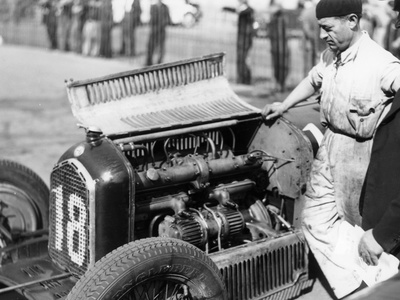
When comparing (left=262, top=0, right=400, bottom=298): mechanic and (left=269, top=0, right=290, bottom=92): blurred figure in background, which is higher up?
(left=262, top=0, right=400, bottom=298): mechanic

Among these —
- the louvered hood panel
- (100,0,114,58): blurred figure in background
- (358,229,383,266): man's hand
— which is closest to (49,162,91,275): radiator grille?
the louvered hood panel

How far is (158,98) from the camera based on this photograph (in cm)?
486

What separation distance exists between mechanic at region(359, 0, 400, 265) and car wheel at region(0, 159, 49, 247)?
9.39ft

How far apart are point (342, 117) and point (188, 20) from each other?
41.4 feet

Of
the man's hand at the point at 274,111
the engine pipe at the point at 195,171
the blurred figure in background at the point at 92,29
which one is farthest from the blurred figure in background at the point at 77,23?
the engine pipe at the point at 195,171

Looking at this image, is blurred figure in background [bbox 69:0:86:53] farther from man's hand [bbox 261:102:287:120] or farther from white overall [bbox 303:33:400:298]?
white overall [bbox 303:33:400:298]

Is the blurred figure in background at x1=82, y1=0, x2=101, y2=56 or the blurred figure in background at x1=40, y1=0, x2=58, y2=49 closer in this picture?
the blurred figure in background at x1=82, y1=0, x2=101, y2=56

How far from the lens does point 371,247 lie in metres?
3.30

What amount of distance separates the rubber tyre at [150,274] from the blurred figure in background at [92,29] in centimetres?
1452

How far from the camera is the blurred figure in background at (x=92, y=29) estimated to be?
17.9 meters

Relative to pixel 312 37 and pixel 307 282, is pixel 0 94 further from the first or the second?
pixel 307 282

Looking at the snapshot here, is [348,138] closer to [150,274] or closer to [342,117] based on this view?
[342,117]

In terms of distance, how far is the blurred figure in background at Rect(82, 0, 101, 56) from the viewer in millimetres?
17859

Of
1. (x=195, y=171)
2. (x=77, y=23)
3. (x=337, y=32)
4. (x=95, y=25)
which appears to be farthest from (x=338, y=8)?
(x=77, y=23)
